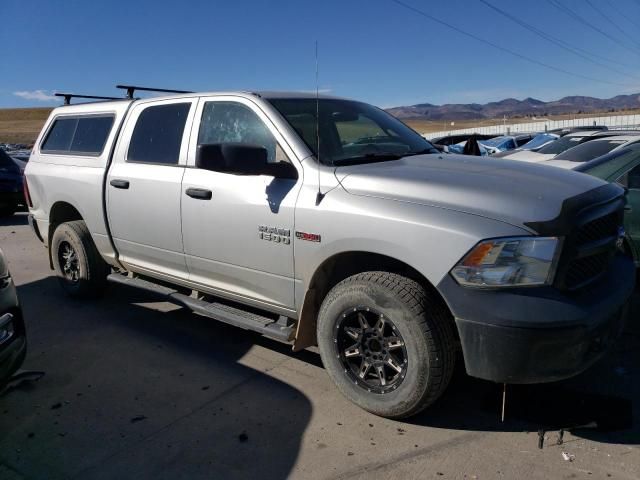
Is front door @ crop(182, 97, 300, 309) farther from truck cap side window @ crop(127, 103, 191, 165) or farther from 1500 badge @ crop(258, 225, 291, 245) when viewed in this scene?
truck cap side window @ crop(127, 103, 191, 165)

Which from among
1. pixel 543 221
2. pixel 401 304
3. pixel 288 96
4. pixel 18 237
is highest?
pixel 288 96

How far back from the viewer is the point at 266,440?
2990mm

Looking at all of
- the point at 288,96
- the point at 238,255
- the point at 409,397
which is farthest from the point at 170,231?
the point at 409,397

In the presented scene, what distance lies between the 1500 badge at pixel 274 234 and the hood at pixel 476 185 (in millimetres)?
488

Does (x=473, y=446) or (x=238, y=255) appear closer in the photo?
(x=473, y=446)

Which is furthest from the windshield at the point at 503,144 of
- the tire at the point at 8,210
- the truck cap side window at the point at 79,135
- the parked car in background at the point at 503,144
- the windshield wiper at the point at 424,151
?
the truck cap side window at the point at 79,135

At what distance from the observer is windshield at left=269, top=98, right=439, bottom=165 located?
357cm

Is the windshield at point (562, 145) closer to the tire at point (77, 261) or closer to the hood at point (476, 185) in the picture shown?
the hood at point (476, 185)

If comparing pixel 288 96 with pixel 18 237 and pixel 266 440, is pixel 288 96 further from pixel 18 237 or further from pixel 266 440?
pixel 18 237

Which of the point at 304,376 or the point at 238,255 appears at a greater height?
the point at 238,255

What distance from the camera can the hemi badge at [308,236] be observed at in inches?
124

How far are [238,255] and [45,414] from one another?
156 cm

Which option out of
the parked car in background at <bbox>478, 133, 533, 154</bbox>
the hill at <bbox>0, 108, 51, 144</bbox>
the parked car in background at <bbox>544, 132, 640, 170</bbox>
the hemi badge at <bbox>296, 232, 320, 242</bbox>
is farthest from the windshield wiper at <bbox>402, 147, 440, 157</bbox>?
the hill at <bbox>0, 108, 51, 144</bbox>

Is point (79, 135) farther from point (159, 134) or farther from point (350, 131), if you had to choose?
point (350, 131)
